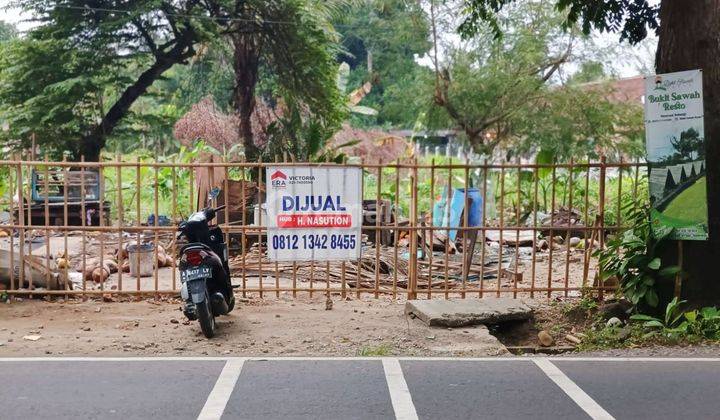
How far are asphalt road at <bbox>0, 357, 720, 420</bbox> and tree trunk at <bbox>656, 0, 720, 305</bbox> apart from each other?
1.20 metres

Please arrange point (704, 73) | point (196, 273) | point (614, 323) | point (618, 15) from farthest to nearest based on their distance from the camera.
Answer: point (618, 15) → point (614, 323) → point (704, 73) → point (196, 273)

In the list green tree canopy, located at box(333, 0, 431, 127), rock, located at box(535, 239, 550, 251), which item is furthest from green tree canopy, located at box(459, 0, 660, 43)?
green tree canopy, located at box(333, 0, 431, 127)

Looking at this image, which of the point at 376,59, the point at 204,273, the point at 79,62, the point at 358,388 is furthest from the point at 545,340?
the point at 376,59

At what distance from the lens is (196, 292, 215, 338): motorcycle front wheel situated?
25.4 ft

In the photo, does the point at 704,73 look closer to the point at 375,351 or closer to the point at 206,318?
the point at 375,351

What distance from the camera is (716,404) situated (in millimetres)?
5867

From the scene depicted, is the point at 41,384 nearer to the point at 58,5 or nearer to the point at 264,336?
the point at 264,336

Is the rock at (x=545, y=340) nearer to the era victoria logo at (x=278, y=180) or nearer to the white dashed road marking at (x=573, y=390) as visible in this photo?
the white dashed road marking at (x=573, y=390)

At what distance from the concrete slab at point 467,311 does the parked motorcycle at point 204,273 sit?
6.64 ft

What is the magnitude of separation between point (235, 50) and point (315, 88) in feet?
9.40

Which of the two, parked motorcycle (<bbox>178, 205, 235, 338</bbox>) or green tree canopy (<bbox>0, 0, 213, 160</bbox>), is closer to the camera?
parked motorcycle (<bbox>178, 205, 235, 338</bbox>)

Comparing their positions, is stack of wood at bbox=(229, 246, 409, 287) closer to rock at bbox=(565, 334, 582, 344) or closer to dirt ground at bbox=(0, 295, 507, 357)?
dirt ground at bbox=(0, 295, 507, 357)

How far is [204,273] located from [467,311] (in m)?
2.69

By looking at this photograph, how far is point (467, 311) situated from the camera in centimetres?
838
